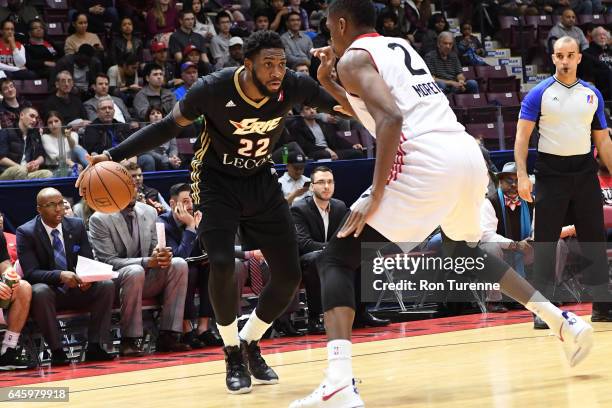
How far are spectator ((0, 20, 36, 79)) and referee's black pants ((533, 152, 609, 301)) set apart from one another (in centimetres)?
797

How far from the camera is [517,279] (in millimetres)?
5035

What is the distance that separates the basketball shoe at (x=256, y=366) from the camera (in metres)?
5.65

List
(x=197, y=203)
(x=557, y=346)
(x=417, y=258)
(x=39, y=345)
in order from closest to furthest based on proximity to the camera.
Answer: (x=197, y=203)
(x=557, y=346)
(x=39, y=345)
(x=417, y=258)

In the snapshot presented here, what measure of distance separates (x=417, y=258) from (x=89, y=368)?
154 inches

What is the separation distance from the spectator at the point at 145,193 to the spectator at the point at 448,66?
23.7 ft

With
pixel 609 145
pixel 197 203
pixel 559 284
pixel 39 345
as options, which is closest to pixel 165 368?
pixel 197 203

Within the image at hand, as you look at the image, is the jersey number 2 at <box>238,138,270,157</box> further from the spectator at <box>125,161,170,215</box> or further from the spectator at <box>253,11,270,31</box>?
the spectator at <box>253,11,270,31</box>

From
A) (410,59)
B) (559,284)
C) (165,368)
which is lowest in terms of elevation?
(559,284)

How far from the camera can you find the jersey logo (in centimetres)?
551

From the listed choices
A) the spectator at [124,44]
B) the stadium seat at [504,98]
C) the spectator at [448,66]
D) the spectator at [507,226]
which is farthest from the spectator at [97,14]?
the spectator at [507,226]

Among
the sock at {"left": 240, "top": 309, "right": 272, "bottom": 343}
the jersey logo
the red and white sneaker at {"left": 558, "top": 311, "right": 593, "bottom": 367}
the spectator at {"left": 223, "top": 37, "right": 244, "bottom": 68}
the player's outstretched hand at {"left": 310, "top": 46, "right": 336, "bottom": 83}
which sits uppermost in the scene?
the player's outstretched hand at {"left": 310, "top": 46, "right": 336, "bottom": 83}

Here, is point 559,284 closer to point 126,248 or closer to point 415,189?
point 126,248

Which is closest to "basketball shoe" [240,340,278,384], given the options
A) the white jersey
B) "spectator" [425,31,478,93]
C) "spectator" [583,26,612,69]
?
the white jersey

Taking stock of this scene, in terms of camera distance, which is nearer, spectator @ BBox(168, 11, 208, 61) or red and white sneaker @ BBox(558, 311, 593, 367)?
red and white sneaker @ BBox(558, 311, 593, 367)
